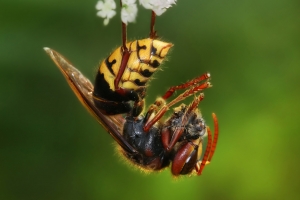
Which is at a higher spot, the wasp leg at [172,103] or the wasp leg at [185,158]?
the wasp leg at [172,103]

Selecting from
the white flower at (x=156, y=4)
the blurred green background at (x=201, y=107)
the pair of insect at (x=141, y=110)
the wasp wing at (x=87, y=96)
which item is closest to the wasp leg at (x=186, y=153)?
the pair of insect at (x=141, y=110)

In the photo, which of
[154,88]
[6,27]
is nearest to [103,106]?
[6,27]

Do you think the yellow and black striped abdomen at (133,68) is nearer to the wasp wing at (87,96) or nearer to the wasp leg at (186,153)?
the wasp wing at (87,96)

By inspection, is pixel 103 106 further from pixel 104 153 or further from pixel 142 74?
pixel 104 153

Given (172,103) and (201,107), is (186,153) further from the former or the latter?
(201,107)

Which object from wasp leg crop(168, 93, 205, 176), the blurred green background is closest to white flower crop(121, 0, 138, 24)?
wasp leg crop(168, 93, 205, 176)

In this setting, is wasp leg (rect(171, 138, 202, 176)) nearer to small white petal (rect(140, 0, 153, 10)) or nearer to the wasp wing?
the wasp wing

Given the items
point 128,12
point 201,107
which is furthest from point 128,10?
point 201,107
